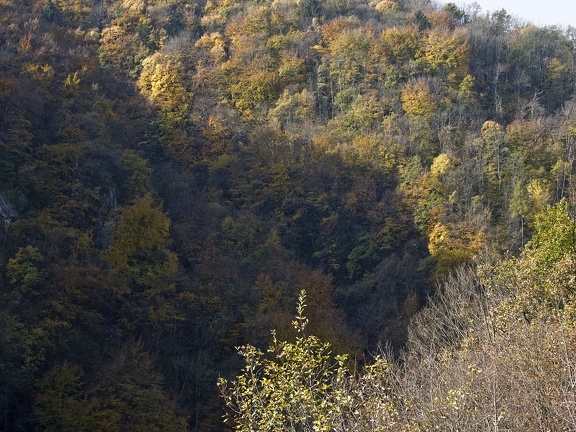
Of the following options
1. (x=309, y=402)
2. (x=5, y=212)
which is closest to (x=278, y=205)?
(x=5, y=212)

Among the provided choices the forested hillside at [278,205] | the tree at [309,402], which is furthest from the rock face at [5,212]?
the tree at [309,402]

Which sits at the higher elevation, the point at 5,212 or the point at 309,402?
the point at 309,402

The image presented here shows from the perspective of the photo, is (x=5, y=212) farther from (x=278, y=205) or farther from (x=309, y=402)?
(x=309, y=402)

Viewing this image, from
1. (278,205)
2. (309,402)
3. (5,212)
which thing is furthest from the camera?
(278,205)

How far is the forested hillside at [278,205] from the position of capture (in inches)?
579

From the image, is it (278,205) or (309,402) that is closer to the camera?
(309,402)

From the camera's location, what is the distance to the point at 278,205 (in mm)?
38094

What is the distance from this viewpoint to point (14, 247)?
79.4 ft

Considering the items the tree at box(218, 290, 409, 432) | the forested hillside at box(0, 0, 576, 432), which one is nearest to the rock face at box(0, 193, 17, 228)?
the forested hillside at box(0, 0, 576, 432)

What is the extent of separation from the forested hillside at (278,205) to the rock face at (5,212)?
0.34 ft

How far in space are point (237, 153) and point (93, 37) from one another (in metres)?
14.8

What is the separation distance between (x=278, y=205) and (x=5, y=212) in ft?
52.1

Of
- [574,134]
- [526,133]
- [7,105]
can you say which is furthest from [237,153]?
[574,134]

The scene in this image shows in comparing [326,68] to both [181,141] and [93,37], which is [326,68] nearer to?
[181,141]
